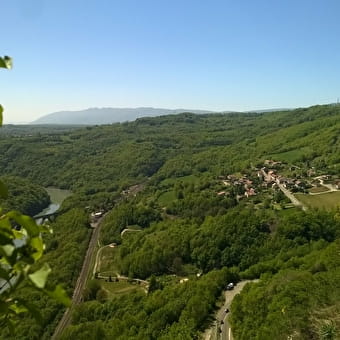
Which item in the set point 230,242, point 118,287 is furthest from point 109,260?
point 230,242

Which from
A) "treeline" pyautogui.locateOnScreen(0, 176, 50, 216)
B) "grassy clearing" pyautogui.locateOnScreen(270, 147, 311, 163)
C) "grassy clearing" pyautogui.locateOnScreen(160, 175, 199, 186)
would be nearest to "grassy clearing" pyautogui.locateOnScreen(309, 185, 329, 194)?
"grassy clearing" pyautogui.locateOnScreen(270, 147, 311, 163)

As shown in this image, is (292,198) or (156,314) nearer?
(156,314)

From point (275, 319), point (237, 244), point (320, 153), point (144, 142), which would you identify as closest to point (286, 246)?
point (237, 244)

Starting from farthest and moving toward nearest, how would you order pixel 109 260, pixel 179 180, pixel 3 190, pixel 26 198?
pixel 179 180, pixel 26 198, pixel 109 260, pixel 3 190

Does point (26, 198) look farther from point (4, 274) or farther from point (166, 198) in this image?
point (4, 274)

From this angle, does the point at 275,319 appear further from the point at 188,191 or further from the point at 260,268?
the point at 188,191

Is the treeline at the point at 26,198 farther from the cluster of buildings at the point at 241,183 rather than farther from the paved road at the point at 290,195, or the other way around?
the paved road at the point at 290,195
